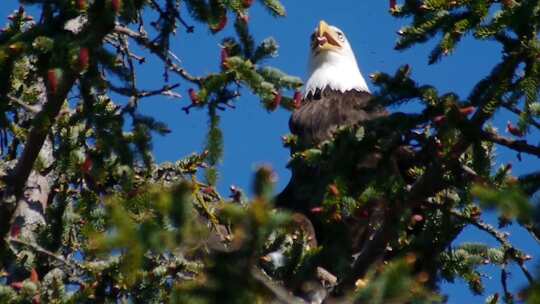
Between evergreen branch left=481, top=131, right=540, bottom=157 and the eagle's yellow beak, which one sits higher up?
the eagle's yellow beak

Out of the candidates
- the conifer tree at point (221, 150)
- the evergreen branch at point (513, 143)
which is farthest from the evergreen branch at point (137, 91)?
the evergreen branch at point (513, 143)

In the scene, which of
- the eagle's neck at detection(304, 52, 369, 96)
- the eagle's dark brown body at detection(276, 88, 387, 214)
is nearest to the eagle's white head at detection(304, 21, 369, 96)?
the eagle's neck at detection(304, 52, 369, 96)

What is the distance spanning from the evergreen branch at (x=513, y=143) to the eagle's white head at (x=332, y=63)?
3352 mm

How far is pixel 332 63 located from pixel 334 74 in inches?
12.6

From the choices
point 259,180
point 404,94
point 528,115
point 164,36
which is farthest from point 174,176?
point 259,180

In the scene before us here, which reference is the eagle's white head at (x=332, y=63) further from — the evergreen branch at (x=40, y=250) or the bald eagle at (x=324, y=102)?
the evergreen branch at (x=40, y=250)

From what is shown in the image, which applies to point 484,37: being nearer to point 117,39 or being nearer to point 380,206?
point 380,206

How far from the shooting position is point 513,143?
409cm

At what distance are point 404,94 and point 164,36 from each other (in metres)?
0.98

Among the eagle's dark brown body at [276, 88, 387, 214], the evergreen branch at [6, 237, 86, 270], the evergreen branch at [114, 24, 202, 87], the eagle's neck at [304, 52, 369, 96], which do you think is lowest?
the evergreen branch at [6, 237, 86, 270]

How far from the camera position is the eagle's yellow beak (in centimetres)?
820

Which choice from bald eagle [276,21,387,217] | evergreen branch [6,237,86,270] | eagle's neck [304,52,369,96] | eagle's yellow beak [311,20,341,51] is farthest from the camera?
eagle's yellow beak [311,20,341,51]

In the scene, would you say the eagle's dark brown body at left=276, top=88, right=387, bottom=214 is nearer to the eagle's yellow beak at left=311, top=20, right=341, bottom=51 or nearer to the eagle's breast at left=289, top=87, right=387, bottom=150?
the eagle's breast at left=289, top=87, right=387, bottom=150

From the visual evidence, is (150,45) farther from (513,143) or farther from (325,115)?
(325,115)
